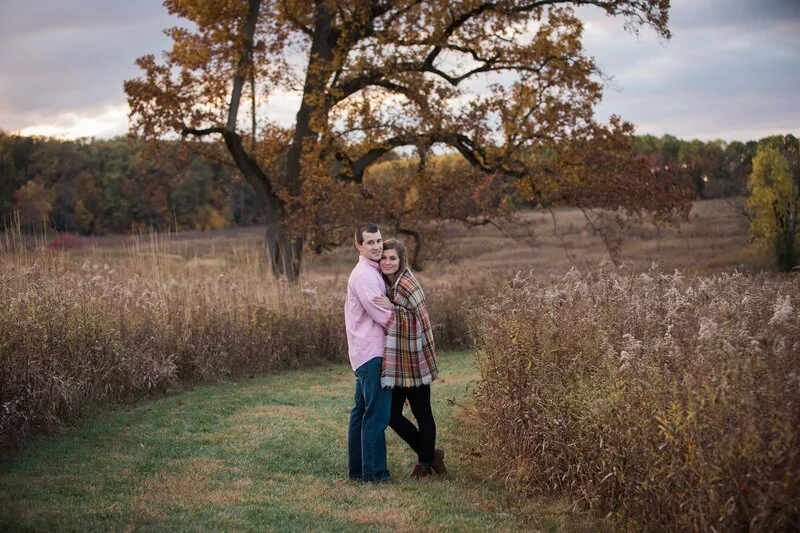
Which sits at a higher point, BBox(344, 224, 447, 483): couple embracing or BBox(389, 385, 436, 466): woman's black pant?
BBox(344, 224, 447, 483): couple embracing

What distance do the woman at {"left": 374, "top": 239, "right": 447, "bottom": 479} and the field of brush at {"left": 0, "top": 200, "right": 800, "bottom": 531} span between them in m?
0.66

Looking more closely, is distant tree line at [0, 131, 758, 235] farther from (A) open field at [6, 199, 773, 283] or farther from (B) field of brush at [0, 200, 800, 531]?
(B) field of brush at [0, 200, 800, 531]

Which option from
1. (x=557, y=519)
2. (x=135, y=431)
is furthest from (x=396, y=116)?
(x=557, y=519)

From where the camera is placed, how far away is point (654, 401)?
5.27 metres

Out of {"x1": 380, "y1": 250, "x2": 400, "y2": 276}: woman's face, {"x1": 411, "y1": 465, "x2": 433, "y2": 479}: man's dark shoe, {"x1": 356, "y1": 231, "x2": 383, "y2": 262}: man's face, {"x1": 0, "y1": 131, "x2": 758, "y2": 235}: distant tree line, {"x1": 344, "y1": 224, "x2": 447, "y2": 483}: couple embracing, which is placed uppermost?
{"x1": 0, "y1": 131, "x2": 758, "y2": 235}: distant tree line

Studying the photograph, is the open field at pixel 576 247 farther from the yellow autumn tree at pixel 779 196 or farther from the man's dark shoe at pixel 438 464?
the man's dark shoe at pixel 438 464

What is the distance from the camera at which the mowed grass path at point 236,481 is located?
5.60 metres

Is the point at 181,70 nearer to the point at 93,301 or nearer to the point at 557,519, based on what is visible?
the point at 93,301

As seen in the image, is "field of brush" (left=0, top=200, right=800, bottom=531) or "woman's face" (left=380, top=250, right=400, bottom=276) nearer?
"field of brush" (left=0, top=200, right=800, bottom=531)

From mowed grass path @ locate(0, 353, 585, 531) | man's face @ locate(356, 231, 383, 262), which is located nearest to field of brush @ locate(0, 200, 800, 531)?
mowed grass path @ locate(0, 353, 585, 531)

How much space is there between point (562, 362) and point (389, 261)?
1.62 metres

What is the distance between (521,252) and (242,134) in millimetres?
18095

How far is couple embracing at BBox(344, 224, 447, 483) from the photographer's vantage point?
6.70 metres

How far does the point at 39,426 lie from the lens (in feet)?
26.3
